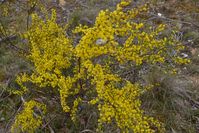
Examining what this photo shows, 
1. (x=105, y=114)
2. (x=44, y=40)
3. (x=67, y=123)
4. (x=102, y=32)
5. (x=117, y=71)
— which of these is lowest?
(x=67, y=123)

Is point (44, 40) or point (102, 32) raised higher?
point (102, 32)

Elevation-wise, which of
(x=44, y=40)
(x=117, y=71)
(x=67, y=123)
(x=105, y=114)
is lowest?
(x=67, y=123)

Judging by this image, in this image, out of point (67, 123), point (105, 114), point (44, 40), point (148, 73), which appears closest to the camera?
point (105, 114)

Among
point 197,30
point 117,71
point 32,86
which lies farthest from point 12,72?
point 197,30

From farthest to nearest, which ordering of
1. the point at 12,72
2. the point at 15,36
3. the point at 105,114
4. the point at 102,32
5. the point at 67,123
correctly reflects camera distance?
the point at 15,36 → the point at 12,72 → the point at 67,123 → the point at 105,114 → the point at 102,32

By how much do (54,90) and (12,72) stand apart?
3.62ft

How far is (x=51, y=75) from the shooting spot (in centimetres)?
324

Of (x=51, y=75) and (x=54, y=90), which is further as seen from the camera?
(x=54, y=90)

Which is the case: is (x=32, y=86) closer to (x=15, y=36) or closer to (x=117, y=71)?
(x=117, y=71)

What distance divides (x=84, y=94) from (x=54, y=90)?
32cm

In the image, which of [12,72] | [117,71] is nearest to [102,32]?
[117,71]

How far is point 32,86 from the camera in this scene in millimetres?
4125

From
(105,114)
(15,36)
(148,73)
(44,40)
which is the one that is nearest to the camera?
(105,114)

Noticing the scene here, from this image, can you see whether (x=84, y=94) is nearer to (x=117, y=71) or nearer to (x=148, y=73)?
(x=117, y=71)
